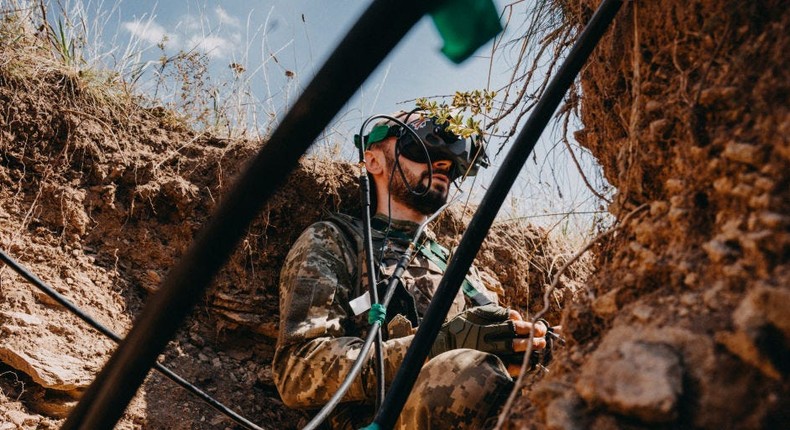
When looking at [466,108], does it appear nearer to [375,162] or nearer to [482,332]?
[482,332]

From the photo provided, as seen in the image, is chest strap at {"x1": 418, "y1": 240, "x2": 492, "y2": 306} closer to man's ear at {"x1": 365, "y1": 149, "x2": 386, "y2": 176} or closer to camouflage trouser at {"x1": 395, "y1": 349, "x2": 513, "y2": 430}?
man's ear at {"x1": 365, "y1": 149, "x2": 386, "y2": 176}

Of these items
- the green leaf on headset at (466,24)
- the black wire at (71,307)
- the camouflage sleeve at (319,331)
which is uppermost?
the green leaf on headset at (466,24)

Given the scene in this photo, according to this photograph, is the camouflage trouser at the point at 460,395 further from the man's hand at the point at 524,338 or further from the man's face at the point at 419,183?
the man's face at the point at 419,183

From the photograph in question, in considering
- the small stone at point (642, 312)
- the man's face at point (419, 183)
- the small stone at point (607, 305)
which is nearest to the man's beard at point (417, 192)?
the man's face at point (419, 183)

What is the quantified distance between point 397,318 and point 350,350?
0.22 metres

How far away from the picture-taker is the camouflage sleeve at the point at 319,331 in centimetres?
162

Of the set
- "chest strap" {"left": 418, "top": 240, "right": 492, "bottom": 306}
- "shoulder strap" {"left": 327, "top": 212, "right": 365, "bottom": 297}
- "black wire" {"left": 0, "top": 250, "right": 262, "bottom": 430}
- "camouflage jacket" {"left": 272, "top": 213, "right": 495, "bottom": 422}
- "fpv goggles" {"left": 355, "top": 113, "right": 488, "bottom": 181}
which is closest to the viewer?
"black wire" {"left": 0, "top": 250, "right": 262, "bottom": 430}

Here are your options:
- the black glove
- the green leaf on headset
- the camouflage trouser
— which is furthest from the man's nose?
the green leaf on headset

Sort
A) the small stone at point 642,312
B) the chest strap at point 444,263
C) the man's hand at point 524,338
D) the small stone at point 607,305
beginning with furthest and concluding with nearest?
the chest strap at point 444,263 < the man's hand at point 524,338 < the small stone at point 607,305 < the small stone at point 642,312

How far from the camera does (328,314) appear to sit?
1911 millimetres

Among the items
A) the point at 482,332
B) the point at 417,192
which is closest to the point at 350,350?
the point at 482,332

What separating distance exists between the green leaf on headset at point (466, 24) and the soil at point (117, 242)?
1.56m

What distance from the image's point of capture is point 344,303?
205 cm

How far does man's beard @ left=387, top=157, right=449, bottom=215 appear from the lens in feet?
8.37
